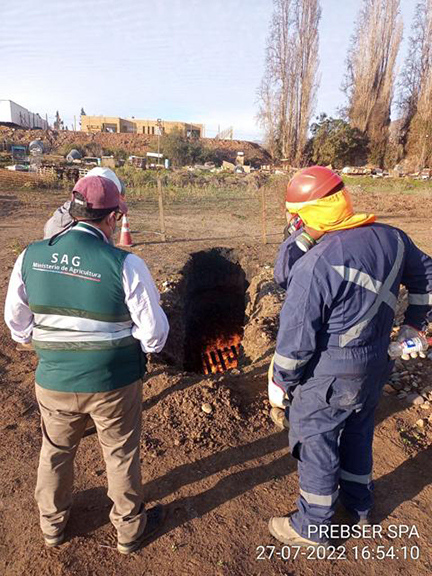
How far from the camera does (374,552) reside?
228 cm

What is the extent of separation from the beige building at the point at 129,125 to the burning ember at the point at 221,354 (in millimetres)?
44881

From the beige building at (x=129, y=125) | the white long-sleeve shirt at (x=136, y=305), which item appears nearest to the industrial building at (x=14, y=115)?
the beige building at (x=129, y=125)

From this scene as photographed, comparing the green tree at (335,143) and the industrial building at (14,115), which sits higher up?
the industrial building at (14,115)

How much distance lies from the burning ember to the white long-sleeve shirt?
4.94 m

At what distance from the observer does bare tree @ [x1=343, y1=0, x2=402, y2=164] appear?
33.3 m

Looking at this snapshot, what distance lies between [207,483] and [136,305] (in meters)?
1.61

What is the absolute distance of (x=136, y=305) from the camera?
5.95 ft

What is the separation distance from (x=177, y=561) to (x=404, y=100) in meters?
39.5

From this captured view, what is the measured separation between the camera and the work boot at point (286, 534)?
2229 mm

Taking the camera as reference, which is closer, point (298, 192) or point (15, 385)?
point (298, 192)

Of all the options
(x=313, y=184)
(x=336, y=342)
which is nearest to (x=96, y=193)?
(x=313, y=184)

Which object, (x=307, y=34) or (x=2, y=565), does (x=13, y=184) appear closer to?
(x=2, y=565)

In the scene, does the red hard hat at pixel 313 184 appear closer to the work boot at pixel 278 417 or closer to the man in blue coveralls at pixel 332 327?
the man in blue coveralls at pixel 332 327

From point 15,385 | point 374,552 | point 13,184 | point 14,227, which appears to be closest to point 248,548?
point 374,552
